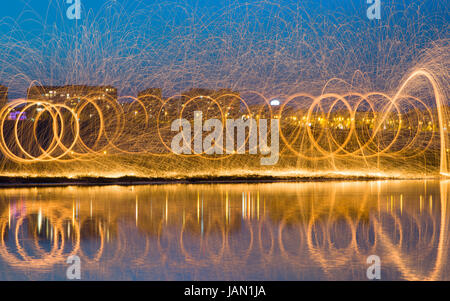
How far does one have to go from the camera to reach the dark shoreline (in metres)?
20.5

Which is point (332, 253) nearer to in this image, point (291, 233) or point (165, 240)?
point (291, 233)

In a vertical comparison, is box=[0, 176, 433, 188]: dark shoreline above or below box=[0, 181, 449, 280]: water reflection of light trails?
above

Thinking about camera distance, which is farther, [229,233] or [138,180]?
[138,180]

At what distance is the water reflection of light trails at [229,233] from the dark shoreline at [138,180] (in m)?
4.49

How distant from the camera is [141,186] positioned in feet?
65.7

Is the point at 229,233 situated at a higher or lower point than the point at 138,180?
lower

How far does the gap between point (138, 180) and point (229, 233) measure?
43.2 feet

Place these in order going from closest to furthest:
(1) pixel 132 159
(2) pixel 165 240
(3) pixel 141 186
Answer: (2) pixel 165 240
(3) pixel 141 186
(1) pixel 132 159

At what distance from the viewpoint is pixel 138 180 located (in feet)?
72.0

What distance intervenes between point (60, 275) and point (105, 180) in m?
15.1

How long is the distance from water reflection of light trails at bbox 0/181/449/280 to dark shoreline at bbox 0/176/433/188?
4491 millimetres

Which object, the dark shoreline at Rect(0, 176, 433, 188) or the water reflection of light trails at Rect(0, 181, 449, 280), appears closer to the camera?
the water reflection of light trails at Rect(0, 181, 449, 280)
